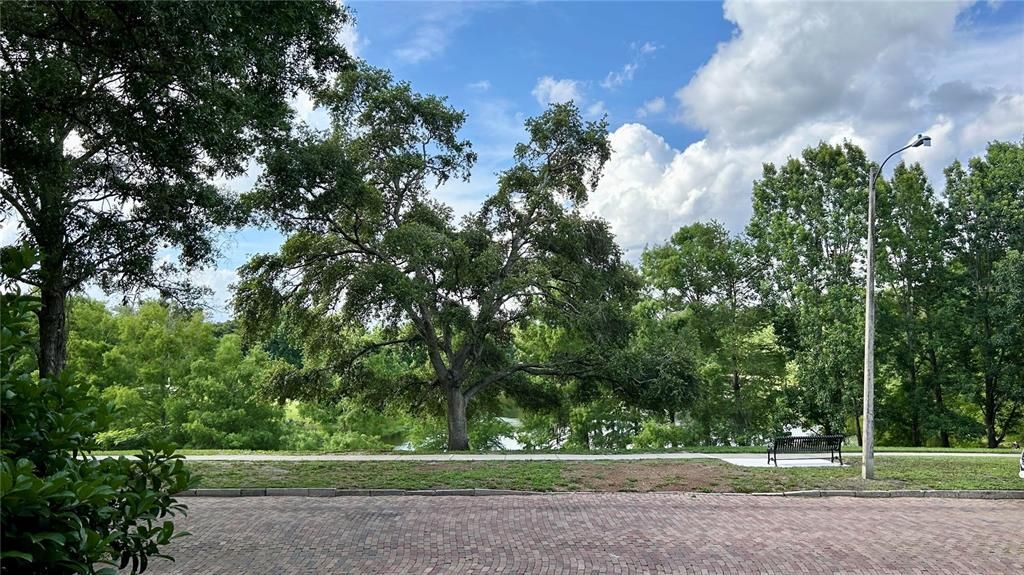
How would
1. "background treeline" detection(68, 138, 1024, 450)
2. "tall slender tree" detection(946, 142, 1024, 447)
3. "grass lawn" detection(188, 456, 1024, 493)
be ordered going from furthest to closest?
"tall slender tree" detection(946, 142, 1024, 447), "background treeline" detection(68, 138, 1024, 450), "grass lawn" detection(188, 456, 1024, 493)

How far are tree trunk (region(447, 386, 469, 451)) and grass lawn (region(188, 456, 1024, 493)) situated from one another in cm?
866

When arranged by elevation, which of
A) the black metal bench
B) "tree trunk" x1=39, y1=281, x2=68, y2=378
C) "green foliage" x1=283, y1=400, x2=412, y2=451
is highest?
"tree trunk" x1=39, y1=281, x2=68, y2=378

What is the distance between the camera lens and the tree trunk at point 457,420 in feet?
82.9

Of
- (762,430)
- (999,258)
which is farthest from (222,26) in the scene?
(999,258)

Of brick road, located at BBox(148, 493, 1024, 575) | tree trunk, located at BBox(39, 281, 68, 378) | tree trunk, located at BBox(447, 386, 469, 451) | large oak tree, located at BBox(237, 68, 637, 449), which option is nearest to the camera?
brick road, located at BBox(148, 493, 1024, 575)

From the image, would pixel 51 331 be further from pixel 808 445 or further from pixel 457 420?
pixel 808 445

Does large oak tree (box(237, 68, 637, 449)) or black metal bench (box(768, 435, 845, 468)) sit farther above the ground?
large oak tree (box(237, 68, 637, 449))

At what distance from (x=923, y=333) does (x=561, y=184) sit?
59.7ft

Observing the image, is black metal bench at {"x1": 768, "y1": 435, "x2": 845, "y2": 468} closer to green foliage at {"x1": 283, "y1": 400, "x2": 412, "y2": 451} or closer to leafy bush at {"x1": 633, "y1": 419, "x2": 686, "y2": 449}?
leafy bush at {"x1": 633, "y1": 419, "x2": 686, "y2": 449}

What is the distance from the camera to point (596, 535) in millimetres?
9109

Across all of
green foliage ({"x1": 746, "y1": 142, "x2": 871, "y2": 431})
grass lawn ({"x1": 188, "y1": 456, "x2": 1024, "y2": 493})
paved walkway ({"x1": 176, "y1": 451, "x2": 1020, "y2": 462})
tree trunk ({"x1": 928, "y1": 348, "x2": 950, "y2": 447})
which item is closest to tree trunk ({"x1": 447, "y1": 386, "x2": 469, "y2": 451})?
paved walkway ({"x1": 176, "y1": 451, "x2": 1020, "y2": 462})

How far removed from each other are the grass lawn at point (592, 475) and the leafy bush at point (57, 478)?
9259 mm

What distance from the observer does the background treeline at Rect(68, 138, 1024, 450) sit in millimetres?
28438

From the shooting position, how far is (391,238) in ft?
70.5
